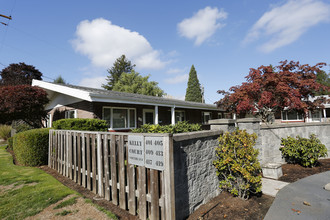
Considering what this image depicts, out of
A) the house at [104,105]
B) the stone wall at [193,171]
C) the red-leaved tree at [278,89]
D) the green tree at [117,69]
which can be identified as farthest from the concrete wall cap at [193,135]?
the green tree at [117,69]

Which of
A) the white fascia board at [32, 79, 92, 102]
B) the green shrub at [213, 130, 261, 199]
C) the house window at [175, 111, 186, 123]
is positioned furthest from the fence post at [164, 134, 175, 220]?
the house window at [175, 111, 186, 123]

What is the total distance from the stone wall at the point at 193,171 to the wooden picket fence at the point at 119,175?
0.83 ft

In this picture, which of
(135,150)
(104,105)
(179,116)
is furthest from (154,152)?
Result: (179,116)

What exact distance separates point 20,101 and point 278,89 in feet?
44.8

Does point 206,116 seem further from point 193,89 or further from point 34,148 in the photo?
point 193,89

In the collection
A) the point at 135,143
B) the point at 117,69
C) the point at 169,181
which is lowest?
the point at 169,181

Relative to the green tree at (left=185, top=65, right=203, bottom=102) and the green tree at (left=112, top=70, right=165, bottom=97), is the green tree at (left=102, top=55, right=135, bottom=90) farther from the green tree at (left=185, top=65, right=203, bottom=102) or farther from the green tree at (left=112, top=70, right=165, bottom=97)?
the green tree at (left=185, top=65, right=203, bottom=102)

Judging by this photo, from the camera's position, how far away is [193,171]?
115 inches

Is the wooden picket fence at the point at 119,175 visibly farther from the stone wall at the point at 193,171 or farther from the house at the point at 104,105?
the house at the point at 104,105

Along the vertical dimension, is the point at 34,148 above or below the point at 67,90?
below

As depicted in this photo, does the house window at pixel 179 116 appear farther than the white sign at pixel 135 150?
Yes

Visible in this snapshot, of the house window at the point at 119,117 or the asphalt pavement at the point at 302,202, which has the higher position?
the house window at the point at 119,117

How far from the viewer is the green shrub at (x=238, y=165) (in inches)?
124

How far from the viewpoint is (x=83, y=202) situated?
304 cm
